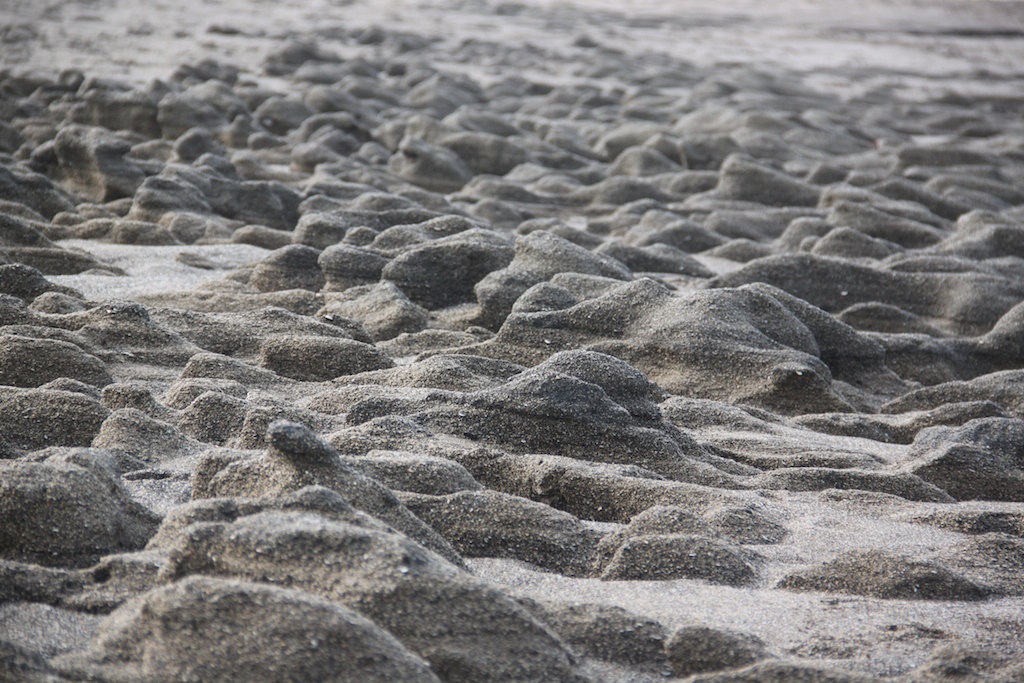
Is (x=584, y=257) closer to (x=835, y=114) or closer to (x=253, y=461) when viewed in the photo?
(x=253, y=461)

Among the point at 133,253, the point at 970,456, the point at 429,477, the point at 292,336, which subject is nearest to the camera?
the point at 429,477

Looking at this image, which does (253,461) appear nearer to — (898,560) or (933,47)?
(898,560)

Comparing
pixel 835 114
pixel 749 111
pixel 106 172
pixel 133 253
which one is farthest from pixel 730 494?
pixel 835 114

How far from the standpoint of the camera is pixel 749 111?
11469 millimetres

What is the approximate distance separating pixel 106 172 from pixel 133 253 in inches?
67.1

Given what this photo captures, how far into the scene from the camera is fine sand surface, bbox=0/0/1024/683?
7.49 ft

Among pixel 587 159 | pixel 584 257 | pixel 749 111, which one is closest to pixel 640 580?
pixel 584 257

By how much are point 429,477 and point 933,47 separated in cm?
1785

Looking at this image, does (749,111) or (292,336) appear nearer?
(292,336)

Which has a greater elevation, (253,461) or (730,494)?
(253,461)

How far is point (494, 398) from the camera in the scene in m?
3.68

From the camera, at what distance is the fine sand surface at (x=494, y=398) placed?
228 cm

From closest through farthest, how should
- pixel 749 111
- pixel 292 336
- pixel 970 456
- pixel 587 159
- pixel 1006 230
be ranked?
1. pixel 970 456
2. pixel 292 336
3. pixel 1006 230
4. pixel 587 159
5. pixel 749 111

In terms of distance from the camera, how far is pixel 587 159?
9734mm
